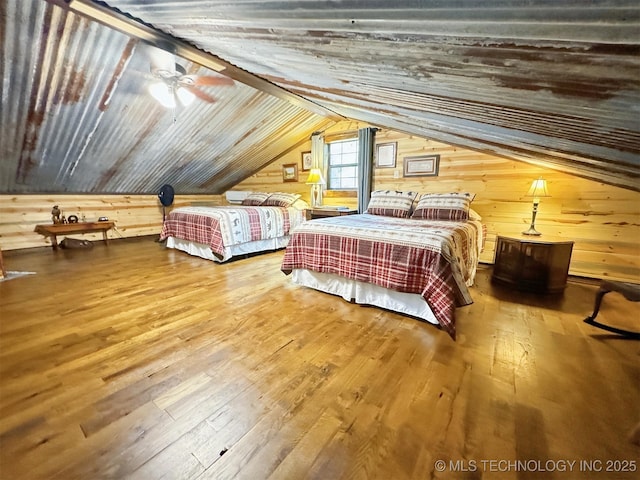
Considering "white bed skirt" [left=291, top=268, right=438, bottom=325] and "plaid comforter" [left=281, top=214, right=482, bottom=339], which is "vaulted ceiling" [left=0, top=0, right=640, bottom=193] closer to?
"plaid comforter" [left=281, top=214, right=482, bottom=339]

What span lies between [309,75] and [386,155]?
259 cm

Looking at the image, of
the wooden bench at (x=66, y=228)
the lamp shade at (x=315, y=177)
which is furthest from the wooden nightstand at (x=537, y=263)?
the wooden bench at (x=66, y=228)

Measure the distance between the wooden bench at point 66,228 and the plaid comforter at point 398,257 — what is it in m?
3.94

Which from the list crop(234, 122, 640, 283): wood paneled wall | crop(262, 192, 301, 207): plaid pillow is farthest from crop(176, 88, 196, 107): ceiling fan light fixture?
crop(234, 122, 640, 283): wood paneled wall

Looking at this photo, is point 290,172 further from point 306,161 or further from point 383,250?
point 383,250

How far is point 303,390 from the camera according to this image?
1339 millimetres

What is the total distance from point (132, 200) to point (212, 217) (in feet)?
9.01

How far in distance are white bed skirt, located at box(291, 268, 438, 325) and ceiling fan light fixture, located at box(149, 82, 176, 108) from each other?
2139mm

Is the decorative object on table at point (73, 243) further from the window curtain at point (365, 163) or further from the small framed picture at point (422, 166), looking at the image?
the small framed picture at point (422, 166)

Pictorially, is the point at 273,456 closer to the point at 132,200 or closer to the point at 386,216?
the point at 386,216

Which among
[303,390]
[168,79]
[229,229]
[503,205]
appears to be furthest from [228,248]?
[503,205]

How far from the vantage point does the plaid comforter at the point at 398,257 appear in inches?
75.1

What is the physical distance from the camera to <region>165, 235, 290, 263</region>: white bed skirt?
12.4 ft

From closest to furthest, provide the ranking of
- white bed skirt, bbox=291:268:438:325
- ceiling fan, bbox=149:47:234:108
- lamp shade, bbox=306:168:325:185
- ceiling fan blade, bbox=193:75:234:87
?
white bed skirt, bbox=291:268:438:325, ceiling fan, bbox=149:47:234:108, ceiling fan blade, bbox=193:75:234:87, lamp shade, bbox=306:168:325:185
